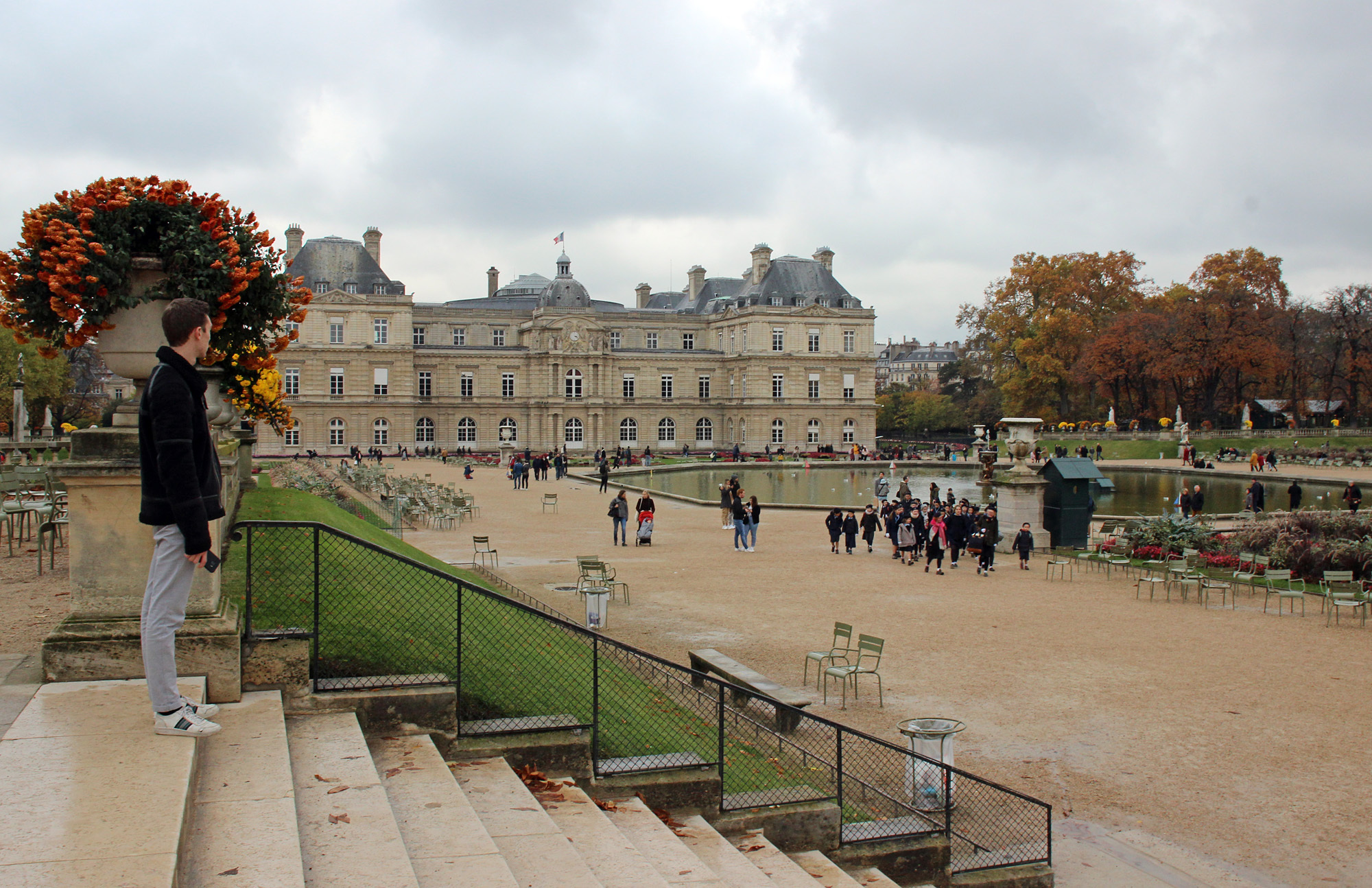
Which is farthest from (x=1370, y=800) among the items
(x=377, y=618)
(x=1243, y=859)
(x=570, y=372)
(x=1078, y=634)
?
(x=570, y=372)

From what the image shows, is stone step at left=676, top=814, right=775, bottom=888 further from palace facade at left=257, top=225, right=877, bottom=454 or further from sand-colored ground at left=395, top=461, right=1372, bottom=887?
palace facade at left=257, top=225, right=877, bottom=454

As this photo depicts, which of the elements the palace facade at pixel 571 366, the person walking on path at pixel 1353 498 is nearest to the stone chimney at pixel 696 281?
the palace facade at pixel 571 366

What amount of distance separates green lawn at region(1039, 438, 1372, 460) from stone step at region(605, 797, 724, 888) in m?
55.6

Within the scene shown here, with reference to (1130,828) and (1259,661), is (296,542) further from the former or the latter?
(1259,661)

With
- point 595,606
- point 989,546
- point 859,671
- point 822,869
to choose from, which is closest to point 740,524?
point 989,546

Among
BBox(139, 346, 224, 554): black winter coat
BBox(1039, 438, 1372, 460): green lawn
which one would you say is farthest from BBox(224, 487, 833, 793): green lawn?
BBox(1039, 438, 1372, 460): green lawn

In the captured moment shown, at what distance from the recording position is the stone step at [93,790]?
3547mm

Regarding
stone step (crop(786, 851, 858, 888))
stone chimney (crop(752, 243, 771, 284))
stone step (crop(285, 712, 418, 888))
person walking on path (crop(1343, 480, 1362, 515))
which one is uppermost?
stone chimney (crop(752, 243, 771, 284))

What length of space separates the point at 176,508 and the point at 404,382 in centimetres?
6664

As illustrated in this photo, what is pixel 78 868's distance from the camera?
11.6 ft

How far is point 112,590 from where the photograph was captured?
18.6 ft

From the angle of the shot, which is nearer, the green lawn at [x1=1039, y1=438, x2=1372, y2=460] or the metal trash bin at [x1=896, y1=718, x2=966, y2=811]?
the metal trash bin at [x1=896, y1=718, x2=966, y2=811]

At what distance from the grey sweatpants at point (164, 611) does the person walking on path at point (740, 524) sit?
17228 millimetres

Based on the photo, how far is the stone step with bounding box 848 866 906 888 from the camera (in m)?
6.26
